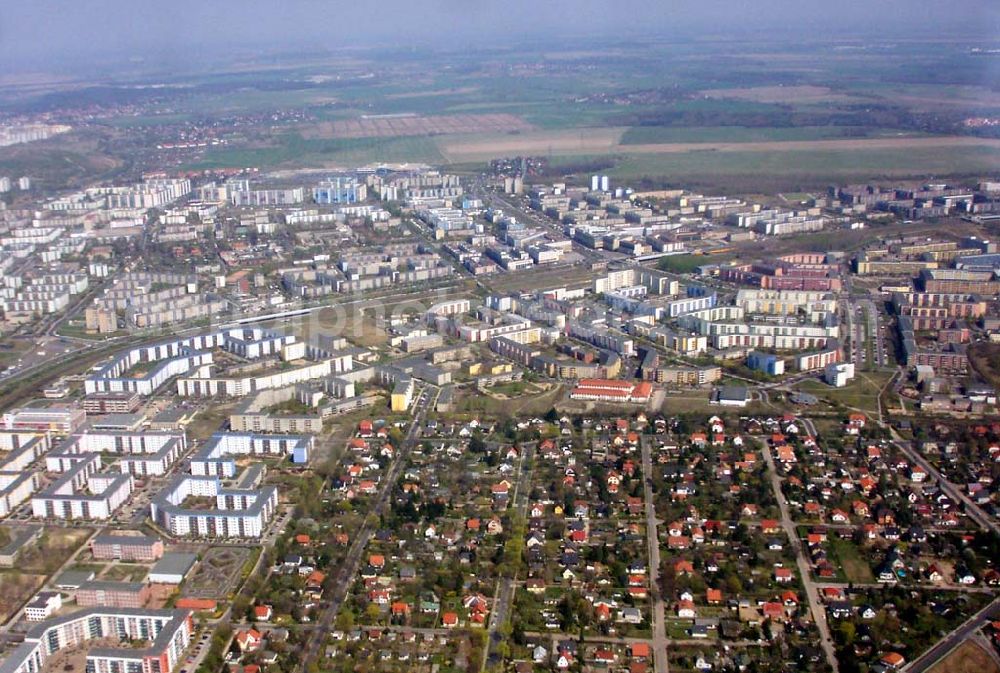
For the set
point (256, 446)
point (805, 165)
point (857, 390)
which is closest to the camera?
point (256, 446)

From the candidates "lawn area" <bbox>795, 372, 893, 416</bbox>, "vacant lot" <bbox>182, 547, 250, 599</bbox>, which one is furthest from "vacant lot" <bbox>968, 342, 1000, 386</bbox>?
"vacant lot" <bbox>182, 547, 250, 599</bbox>

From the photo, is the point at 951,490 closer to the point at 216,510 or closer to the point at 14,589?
the point at 216,510

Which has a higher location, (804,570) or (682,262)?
(682,262)

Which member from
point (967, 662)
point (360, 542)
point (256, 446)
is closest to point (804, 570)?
point (967, 662)

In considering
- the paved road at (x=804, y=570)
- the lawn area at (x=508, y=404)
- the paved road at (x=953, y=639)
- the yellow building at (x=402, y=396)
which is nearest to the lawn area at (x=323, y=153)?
the yellow building at (x=402, y=396)

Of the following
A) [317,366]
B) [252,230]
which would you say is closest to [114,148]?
[252,230]

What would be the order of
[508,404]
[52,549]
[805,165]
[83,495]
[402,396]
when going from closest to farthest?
[52,549] → [83,495] → [402,396] → [508,404] → [805,165]
